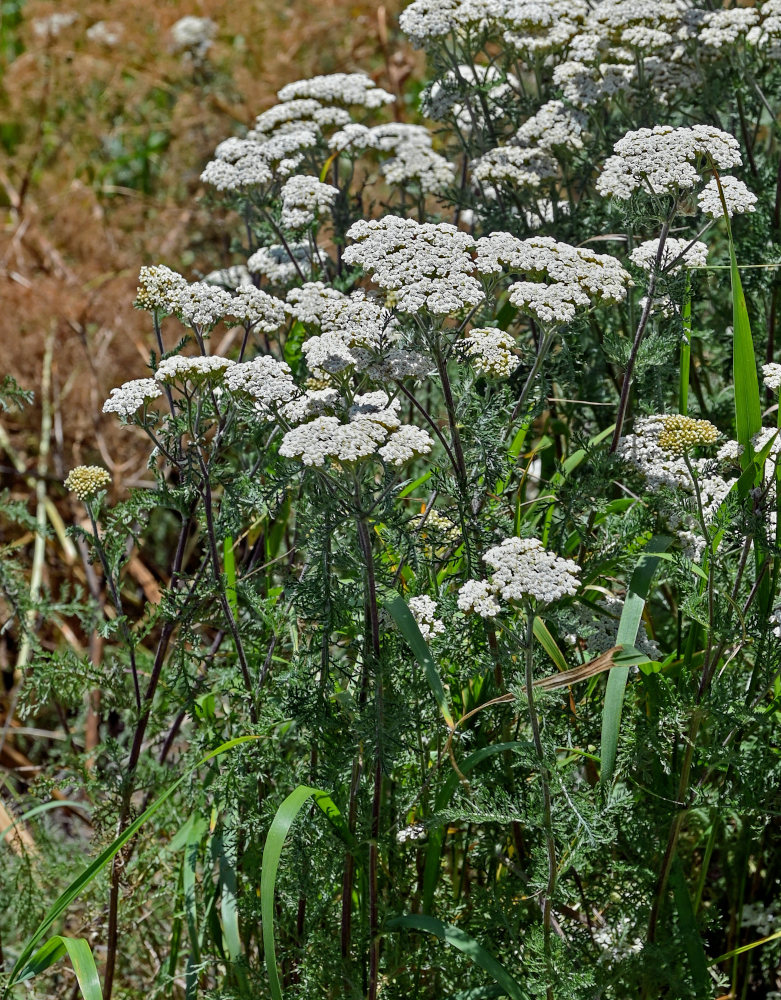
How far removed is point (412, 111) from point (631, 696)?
596 cm

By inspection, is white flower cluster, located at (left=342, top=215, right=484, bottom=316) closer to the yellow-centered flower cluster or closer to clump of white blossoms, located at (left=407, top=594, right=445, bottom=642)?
the yellow-centered flower cluster

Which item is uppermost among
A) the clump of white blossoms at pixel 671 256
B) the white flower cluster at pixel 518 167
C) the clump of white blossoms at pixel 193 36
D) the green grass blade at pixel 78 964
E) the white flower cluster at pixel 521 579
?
the clump of white blossoms at pixel 193 36

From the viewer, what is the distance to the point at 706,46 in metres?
4.01

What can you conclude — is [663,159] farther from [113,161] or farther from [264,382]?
[113,161]

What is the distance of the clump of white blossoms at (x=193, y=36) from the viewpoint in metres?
7.66

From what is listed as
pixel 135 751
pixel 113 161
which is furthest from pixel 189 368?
pixel 113 161

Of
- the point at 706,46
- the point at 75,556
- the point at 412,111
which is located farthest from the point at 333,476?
the point at 412,111

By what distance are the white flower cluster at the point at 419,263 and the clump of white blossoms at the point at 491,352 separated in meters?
0.18

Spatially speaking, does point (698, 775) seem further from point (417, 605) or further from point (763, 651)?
point (417, 605)

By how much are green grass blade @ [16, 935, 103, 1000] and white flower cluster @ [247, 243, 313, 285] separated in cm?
234

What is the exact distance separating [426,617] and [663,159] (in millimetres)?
1398

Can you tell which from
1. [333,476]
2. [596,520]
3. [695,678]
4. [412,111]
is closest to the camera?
[333,476]

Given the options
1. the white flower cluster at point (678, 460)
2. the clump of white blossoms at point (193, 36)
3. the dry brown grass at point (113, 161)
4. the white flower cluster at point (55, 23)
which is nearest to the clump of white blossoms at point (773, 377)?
the white flower cluster at point (678, 460)

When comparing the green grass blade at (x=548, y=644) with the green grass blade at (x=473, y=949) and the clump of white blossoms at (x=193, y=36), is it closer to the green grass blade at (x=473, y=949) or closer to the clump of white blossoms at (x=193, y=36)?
the green grass blade at (x=473, y=949)
